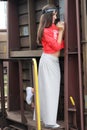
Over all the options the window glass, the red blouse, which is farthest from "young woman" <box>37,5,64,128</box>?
the window glass

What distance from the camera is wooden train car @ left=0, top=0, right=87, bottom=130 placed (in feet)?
19.1

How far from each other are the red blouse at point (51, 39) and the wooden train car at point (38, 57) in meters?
0.17

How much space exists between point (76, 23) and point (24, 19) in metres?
2.06

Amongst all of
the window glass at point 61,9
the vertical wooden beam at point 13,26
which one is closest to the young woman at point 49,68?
the window glass at point 61,9

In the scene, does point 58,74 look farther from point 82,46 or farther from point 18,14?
point 18,14

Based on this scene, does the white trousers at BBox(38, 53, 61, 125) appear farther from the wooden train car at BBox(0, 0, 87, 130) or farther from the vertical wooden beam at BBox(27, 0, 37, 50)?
the vertical wooden beam at BBox(27, 0, 37, 50)

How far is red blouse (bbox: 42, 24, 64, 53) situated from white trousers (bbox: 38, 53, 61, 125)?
0.11 meters

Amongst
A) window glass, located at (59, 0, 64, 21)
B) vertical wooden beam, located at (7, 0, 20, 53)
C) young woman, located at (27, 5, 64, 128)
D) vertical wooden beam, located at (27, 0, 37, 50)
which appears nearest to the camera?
young woman, located at (27, 5, 64, 128)

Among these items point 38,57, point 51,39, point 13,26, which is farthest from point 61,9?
point 13,26

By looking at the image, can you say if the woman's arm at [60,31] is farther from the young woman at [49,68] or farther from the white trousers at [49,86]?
the white trousers at [49,86]

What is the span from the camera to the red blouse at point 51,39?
5.90m

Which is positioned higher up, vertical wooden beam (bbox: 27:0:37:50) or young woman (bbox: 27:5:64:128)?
vertical wooden beam (bbox: 27:0:37:50)

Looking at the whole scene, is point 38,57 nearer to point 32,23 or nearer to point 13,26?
point 32,23

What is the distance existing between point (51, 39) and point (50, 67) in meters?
0.45
